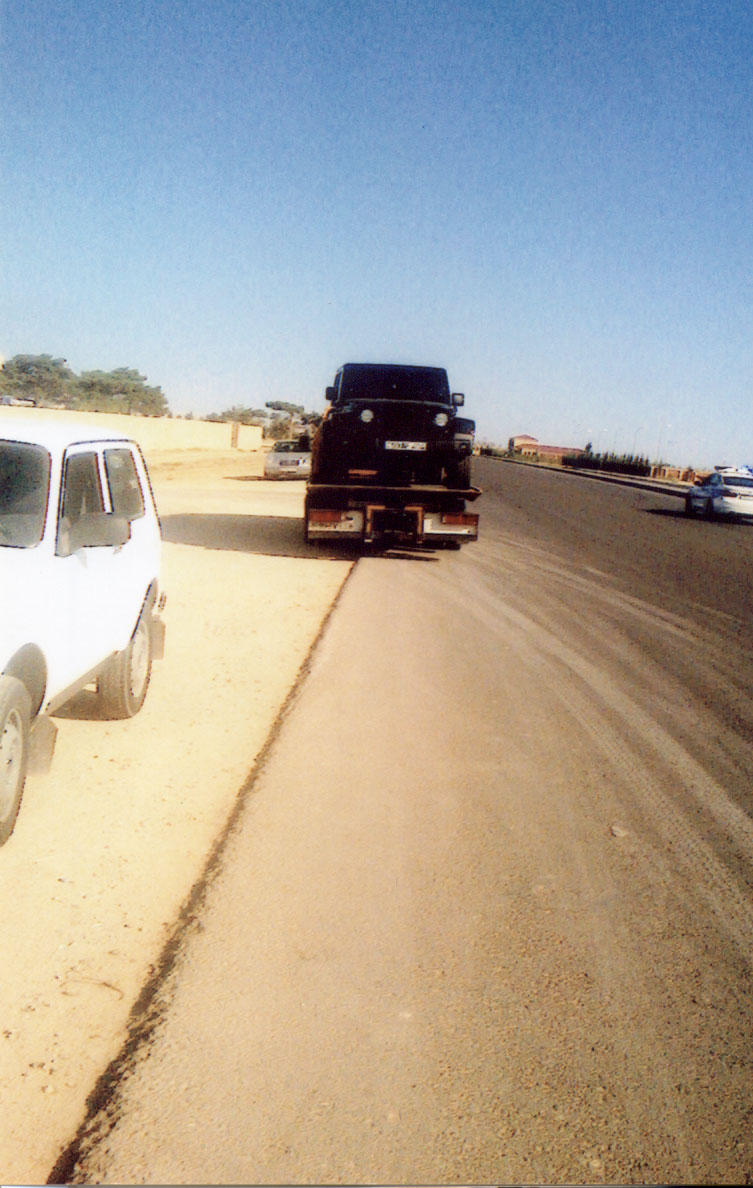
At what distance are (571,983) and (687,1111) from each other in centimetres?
67

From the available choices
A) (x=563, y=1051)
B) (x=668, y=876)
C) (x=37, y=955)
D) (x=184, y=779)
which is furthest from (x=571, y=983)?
(x=184, y=779)

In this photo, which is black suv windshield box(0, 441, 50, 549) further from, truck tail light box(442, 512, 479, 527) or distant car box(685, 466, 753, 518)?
distant car box(685, 466, 753, 518)

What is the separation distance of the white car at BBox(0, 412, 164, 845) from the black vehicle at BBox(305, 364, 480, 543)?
8794mm

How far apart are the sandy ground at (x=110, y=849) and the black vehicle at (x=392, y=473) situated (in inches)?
202

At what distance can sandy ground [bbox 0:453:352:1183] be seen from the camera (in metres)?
2.92

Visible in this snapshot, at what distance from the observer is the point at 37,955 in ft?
11.5

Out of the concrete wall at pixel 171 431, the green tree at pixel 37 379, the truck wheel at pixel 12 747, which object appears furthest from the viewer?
the green tree at pixel 37 379

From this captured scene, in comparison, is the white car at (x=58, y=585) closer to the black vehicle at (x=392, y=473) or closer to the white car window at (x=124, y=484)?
the white car window at (x=124, y=484)

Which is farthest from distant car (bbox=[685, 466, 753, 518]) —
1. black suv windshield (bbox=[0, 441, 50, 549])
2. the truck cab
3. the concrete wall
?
black suv windshield (bbox=[0, 441, 50, 549])

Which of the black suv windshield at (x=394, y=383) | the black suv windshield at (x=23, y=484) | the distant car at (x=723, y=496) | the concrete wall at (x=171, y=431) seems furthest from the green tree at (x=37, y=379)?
the black suv windshield at (x=23, y=484)

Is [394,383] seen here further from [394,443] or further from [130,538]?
[130,538]

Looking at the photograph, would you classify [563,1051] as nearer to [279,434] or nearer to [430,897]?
[430,897]

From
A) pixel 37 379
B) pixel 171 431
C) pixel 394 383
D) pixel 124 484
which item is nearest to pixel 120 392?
pixel 37 379

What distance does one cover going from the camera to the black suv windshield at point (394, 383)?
52.4 feet
